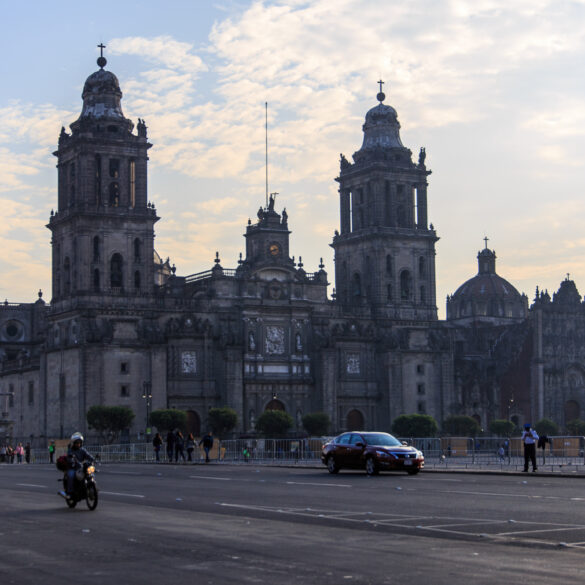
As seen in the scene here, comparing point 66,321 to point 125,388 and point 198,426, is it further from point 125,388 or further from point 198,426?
point 198,426

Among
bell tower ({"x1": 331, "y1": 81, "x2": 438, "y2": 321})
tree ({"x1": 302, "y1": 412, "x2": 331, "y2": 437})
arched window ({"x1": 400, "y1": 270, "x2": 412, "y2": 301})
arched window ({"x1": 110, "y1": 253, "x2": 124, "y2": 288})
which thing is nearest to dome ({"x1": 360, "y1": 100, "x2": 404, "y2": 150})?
bell tower ({"x1": 331, "y1": 81, "x2": 438, "y2": 321})

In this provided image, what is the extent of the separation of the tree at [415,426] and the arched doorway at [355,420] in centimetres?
826

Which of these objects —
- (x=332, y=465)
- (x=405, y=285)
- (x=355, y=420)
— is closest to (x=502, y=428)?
(x=355, y=420)

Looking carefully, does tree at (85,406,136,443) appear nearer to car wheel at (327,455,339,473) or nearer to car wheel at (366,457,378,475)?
car wheel at (327,455,339,473)

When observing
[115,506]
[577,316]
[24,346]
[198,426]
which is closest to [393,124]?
[577,316]

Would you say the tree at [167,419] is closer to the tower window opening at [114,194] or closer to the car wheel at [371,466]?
the tower window opening at [114,194]

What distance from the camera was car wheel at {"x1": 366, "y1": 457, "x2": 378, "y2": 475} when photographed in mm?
36188

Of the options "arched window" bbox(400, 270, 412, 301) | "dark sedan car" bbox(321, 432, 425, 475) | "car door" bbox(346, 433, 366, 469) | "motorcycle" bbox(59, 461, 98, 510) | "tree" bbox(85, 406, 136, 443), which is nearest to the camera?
"motorcycle" bbox(59, 461, 98, 510)

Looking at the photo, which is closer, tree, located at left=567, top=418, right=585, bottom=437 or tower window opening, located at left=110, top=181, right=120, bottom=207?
tower window opening, located at left=110, top=181, right=120, bottom=207

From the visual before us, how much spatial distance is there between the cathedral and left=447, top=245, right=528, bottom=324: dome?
15.0 metres

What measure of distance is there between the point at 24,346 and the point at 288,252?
1426 inches

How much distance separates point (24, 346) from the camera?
123750 mm

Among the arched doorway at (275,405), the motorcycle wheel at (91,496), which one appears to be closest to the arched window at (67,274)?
the arched doorway at (275,405)

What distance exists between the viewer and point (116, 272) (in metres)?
95.8
